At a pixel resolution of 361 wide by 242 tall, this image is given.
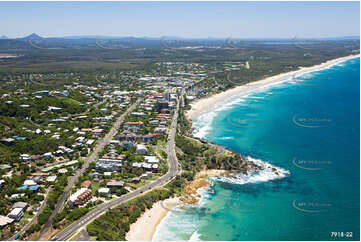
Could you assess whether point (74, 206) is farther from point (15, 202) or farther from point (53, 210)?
point (15, 202)

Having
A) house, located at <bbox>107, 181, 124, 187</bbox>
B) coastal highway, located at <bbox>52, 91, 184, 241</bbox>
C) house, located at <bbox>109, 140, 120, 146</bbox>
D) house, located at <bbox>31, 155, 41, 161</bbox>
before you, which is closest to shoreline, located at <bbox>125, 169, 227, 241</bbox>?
coastal highway, located at <bbox>52, 91, 184, 241</bbox>

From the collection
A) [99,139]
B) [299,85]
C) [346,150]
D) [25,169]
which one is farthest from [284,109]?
[25,169]

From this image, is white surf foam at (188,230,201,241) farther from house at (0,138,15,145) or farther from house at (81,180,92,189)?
house at (0,138,15,145)

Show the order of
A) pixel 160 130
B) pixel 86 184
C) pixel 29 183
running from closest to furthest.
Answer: pixel 29 183
pixel 86 184
pixel 160 130

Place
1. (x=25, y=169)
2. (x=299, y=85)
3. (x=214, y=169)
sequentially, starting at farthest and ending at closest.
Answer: (x=299, y=85)
(x=214, y=169)
(x=25, y=169)

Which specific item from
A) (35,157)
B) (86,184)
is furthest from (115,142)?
(86,184)

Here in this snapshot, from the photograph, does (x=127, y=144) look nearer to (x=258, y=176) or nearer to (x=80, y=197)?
(x=80, y=197)
